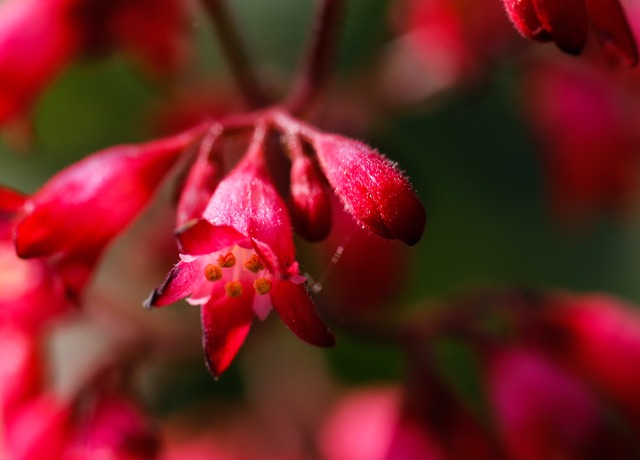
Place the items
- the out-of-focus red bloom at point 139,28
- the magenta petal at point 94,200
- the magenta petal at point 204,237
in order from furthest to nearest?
1. the out-of-focus red bloom at point 139,28
2. the magenta petal at point 94,200
3. the magenta petal at point 204,237

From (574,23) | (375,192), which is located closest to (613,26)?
(574,23)

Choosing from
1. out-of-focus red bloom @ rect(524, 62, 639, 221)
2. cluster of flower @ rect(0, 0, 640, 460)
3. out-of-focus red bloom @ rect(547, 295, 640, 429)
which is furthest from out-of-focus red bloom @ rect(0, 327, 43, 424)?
out-of-focus red bloom @ rect(524, 62, 639, 221)

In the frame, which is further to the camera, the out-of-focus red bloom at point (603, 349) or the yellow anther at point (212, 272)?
the out-of-focus red bloom at point (603, 349)

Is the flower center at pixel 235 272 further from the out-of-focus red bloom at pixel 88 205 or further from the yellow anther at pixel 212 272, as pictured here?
the out-of-focus red bloom at pixel 88 205

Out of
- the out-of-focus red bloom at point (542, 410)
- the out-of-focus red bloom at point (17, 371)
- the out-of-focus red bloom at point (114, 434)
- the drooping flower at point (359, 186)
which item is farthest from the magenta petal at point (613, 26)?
the out-of-focus red bloom at point (17, 371)

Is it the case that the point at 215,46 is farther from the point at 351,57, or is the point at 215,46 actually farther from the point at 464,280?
the point at 464,280

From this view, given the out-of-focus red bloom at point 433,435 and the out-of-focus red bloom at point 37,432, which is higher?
the out-of-focus red bloom at point 37,432

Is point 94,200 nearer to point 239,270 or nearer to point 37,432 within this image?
point 239,270

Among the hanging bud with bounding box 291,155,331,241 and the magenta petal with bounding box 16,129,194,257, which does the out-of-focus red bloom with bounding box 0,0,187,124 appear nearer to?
the magenta petal with bounding box 16,129,194,257
